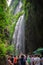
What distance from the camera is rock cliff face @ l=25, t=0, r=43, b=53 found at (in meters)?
23.5

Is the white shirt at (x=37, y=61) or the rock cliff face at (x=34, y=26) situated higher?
the rock cliff face at (x=34, y=26)

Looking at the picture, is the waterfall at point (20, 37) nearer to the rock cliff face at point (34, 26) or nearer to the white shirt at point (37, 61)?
the rock cliff face at point (34, 26)

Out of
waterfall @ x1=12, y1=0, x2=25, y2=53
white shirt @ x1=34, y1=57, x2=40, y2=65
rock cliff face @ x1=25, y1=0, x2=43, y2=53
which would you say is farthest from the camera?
waterfall @ x1=12, y1=0, x2=25, y2=53

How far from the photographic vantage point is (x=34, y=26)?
79.7 ft

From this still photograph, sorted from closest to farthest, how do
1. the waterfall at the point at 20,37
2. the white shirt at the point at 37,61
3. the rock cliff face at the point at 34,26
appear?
the white shirt at the point at 37,61
the rock cliff face at the point at 34,26
the waterfall at the point at 20,37

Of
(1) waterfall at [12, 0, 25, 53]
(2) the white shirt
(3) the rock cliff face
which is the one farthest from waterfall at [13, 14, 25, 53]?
(2) the white shirt

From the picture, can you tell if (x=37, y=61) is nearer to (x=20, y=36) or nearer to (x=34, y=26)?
(x=34, y=26)

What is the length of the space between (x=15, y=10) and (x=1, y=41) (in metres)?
33.6

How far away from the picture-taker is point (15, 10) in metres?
42.0

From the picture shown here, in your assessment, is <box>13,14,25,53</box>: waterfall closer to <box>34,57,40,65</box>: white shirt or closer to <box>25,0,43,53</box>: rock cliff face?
<box>25,0,43,53</box>: rock cliff face

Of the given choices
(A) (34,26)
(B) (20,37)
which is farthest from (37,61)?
(B) (20,37)

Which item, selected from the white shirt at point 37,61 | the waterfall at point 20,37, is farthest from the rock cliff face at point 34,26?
the white shirt at point 37,61

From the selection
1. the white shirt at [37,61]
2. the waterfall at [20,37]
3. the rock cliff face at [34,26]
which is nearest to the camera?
the white shirt at [37,61]

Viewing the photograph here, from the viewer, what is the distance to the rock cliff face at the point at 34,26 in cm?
2350
